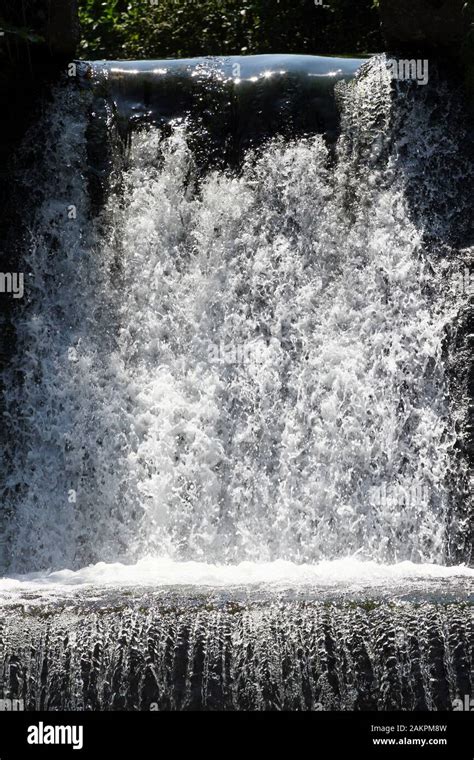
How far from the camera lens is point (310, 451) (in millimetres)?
8258

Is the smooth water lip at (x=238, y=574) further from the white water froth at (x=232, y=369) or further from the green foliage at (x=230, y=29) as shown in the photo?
the green foliage at (x=230, y=29)

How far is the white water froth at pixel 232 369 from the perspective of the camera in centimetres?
812

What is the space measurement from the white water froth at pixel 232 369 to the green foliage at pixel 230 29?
3.81m

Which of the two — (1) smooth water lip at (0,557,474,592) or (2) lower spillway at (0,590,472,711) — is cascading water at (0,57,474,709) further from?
(2) lower spillway at (0,590,472,711)

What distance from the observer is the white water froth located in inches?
320

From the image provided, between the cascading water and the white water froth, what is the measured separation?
0.04 ft

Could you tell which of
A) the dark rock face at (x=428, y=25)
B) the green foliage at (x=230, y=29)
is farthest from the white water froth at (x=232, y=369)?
the green foliage at (x=230, y=29)

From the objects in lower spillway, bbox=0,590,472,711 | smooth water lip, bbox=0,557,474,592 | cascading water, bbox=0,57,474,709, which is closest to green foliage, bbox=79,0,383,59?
cascading water, bbox=0,57,474,709

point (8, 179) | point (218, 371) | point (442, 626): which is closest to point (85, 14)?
point (8, 179)

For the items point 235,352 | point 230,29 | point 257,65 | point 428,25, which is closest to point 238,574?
point 235,352

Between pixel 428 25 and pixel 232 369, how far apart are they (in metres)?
2.89

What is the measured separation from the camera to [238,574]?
7.44 m
